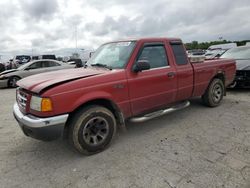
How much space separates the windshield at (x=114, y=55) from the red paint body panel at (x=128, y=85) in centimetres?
14

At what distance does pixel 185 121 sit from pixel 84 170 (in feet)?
8.90

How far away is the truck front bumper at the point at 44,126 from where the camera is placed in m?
2.90

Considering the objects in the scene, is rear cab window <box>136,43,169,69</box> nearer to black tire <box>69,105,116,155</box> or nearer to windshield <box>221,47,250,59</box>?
black tire <box>69,105,116,155</box>

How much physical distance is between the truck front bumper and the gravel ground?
1.82ft

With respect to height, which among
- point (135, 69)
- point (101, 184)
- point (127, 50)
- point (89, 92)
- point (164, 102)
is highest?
point (127, 50)

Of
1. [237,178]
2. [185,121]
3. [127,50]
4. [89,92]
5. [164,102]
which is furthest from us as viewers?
[185,121]

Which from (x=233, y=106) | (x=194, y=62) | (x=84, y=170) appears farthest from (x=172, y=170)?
(x=233, y=106)

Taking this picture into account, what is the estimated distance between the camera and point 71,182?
277 cm

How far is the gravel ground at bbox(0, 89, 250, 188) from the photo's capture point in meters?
2.74

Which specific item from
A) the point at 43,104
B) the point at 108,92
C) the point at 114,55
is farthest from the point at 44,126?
the point at 114,55

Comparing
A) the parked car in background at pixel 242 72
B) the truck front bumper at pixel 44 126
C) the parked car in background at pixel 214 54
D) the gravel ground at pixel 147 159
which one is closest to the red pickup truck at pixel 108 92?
the truck front bumper at pixel 44 126

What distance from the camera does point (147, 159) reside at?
323 centimetres

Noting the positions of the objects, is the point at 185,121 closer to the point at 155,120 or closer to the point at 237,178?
the point at 155,120

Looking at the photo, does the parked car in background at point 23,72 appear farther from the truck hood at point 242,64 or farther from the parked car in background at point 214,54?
the truck hood at point 242,64
